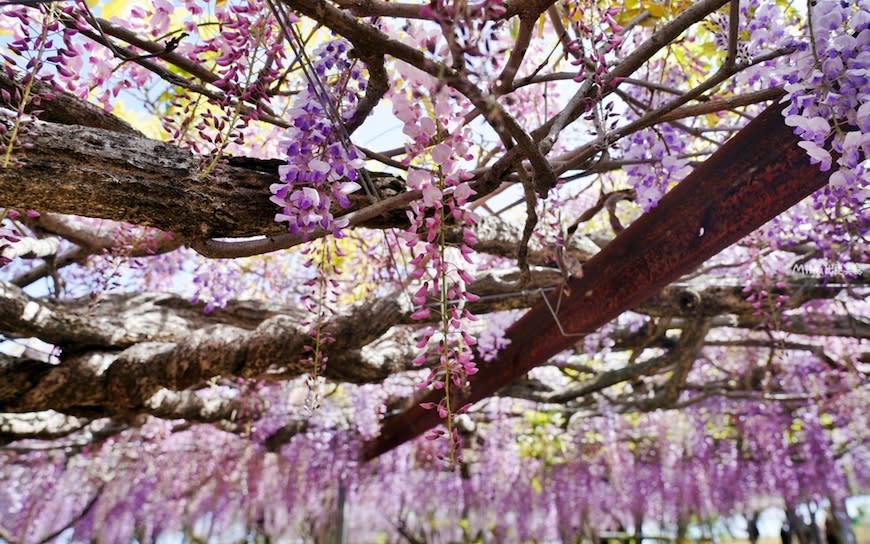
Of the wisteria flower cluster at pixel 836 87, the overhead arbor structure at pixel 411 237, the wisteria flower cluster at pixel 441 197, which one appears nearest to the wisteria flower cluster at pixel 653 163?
the overhead arbor structure at pixel 411 237

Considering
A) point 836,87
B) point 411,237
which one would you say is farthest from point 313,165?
point 836,87

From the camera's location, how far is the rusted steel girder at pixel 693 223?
1.38m

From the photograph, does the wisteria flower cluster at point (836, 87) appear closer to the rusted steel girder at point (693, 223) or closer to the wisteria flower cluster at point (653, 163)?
the rusted steel girder at point (693, 223)

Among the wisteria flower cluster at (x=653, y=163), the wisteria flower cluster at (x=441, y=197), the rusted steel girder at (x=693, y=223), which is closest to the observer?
the wisteria flower cluster at (x=441, y=197)

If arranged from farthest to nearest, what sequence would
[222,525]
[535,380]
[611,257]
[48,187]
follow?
[222,525] < [535,380] < [611,257] < [48,187]

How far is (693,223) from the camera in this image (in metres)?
1.62

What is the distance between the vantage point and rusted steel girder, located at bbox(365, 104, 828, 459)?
4.53ft

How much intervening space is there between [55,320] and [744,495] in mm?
7728

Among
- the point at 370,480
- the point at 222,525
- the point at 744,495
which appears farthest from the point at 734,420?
the point at 222,525

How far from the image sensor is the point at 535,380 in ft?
15.2

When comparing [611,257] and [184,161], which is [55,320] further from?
[611,257]

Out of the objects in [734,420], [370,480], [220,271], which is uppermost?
[220,271]

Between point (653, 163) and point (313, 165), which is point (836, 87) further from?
point (313, 165)

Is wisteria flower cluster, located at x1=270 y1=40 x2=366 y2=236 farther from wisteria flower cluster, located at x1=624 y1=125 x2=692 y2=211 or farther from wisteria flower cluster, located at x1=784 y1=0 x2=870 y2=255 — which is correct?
wisteria flower cluster, located at x1=624 y1=125 x2=692 y2=211
